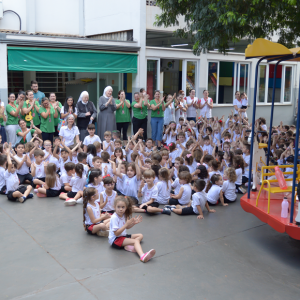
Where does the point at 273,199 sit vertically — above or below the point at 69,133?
below

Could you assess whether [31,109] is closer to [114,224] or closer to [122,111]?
[122,111]

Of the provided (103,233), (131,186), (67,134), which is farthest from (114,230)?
(67,134)

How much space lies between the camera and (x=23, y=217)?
22.8 ft

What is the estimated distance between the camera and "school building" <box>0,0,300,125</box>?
41.2 feet

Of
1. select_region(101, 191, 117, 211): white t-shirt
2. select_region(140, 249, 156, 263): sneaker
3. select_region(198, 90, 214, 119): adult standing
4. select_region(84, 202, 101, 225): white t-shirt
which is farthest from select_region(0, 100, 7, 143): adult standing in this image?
select_region(198, 90, 214, 119): adult standing

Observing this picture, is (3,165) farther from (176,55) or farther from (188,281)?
(176,55)

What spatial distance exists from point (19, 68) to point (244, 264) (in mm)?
9646

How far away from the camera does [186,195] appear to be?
759cm

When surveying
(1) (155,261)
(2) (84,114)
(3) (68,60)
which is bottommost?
(1) (155,261)

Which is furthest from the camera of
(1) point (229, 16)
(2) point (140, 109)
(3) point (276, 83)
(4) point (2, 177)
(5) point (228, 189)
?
(3) point (276, 83)

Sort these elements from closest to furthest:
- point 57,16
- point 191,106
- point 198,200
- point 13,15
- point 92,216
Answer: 1. point 92,216
2. point 198,200
3. point 191,106
4. point 13,15
5. point 57,16

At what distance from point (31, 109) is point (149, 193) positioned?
5450 millimetres

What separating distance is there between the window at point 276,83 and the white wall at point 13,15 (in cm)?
1166

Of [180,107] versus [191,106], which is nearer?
[180,107]
